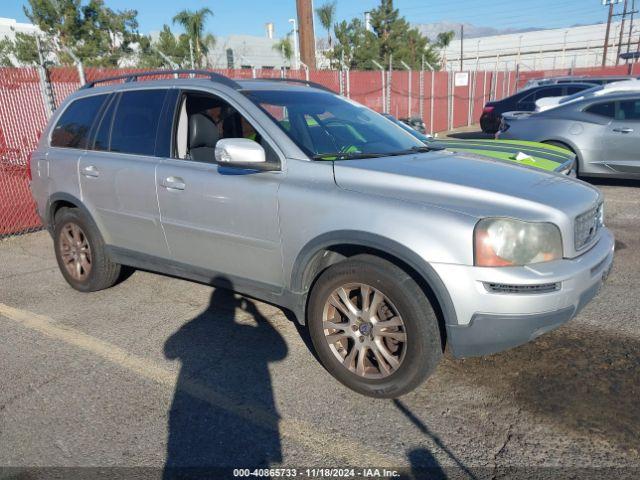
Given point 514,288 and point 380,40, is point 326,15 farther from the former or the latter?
point 514,288

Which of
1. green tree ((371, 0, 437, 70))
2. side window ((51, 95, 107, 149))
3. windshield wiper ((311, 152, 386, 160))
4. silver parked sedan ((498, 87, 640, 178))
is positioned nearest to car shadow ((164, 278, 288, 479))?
windshield wiper ((311, 152, 386, 160))

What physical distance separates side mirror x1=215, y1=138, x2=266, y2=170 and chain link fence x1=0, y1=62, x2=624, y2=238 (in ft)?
6.45

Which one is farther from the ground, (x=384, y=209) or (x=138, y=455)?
(x=384, y=209)

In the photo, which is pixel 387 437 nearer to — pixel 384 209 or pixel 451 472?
pixel 451 472

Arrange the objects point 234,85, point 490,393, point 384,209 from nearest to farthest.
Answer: point 384,209 < point 490,393 < point 234,85

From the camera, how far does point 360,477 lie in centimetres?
238

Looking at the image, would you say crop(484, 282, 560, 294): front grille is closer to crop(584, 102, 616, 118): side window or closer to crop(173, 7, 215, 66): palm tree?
crop(584, 102, 616, 118): side window

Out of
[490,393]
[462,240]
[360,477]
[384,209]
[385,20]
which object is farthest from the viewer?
[385,20]

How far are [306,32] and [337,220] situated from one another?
351 inches

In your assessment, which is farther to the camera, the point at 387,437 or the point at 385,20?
the point at 385,20

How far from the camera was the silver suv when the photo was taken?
8.57ft

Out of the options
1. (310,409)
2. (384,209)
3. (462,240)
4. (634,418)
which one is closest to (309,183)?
(384,209)

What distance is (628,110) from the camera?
8.12 metres

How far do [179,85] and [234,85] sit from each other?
0.51 m
